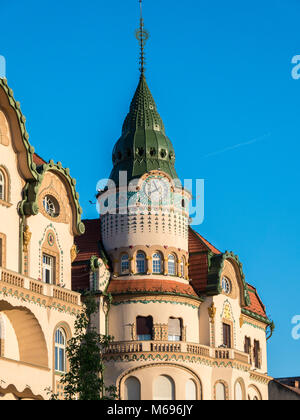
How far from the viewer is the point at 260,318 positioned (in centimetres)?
7388

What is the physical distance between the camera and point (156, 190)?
6600 centimetres

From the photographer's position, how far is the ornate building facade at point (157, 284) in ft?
201

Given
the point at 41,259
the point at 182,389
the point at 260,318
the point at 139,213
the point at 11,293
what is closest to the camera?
the point at 11,293

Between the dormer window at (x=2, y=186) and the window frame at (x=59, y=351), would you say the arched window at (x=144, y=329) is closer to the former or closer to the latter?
the window frame at (x=59, y=351)

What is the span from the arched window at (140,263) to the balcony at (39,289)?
10.8 meters

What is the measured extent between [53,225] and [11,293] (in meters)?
7.33

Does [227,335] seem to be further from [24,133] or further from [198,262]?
[24,133]

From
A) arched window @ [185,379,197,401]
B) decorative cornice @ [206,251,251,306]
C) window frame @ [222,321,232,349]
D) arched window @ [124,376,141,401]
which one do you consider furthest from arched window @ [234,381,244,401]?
arched window @ [124,376,141,401]

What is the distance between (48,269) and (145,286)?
33.4ft

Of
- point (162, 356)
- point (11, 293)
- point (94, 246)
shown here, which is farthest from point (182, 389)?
point (11, 293)

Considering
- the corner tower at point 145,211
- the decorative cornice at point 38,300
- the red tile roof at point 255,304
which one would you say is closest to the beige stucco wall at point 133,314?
the corner tower at point 145,211

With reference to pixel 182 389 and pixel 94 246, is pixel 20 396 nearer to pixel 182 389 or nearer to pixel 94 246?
pixel 182 389

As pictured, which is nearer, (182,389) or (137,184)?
(182,389)

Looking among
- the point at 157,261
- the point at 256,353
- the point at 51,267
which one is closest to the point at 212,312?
the point at 157,261
